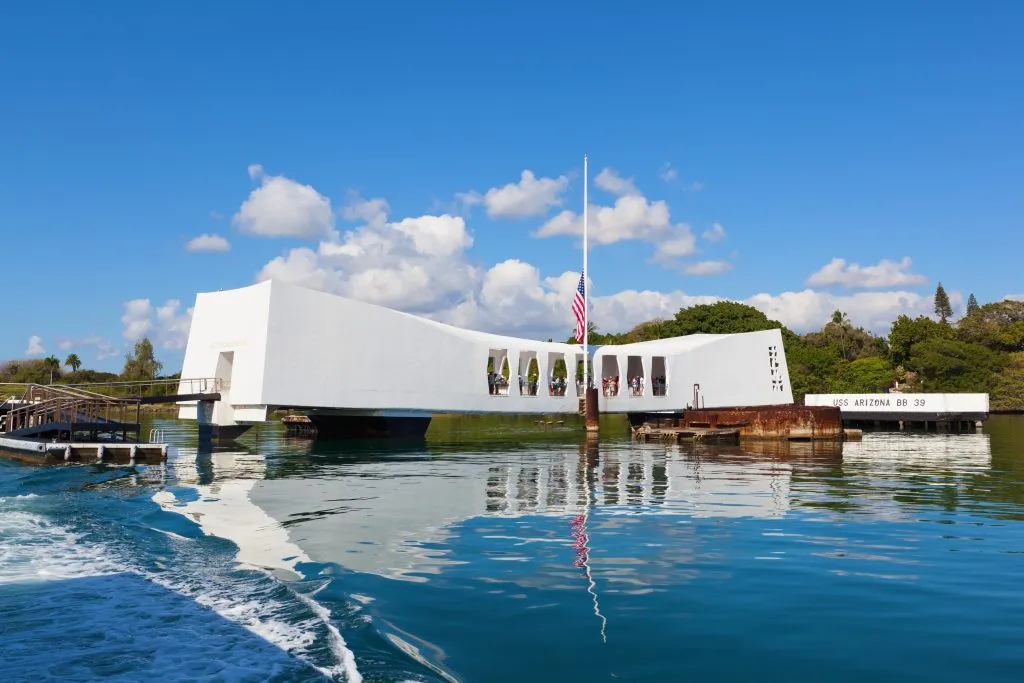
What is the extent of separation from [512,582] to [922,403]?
143ft

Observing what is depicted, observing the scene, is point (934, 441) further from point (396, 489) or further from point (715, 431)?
point (396, 489)

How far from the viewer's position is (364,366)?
29328 millimetres

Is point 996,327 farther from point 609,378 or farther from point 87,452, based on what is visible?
point 87,452

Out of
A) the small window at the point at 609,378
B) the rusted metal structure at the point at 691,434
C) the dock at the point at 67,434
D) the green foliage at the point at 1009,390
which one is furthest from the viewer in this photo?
the green foliage at the point at 1009,390

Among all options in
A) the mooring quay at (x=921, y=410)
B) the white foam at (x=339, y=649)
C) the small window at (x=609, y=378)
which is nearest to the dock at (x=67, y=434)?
the white foam at (x=339, y=649)

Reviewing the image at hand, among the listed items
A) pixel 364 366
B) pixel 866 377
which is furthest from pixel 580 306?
pixel 866 377

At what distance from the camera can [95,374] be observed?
8288cm

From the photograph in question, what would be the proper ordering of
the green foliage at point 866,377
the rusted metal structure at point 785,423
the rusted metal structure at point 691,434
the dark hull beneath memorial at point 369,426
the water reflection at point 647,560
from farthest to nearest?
the green foliage at point 866,377 < the dark hull beneath memorial at point 369,426 < the rusted metal structure at point 785,423 < the rusted metal structure at point 691,434 < the water reflection at point 647,560

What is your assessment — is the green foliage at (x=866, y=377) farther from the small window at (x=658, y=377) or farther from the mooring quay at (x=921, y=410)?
the small window at (x=658, y=377)

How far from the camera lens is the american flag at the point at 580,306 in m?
32.2

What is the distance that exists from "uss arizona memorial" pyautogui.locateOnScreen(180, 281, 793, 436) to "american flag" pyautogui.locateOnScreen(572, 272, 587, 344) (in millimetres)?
4413

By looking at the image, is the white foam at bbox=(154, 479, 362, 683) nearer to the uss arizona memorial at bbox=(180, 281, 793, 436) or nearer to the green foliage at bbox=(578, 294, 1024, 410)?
the uss arizona memorial at bbox=(180, 281, 793, 436)

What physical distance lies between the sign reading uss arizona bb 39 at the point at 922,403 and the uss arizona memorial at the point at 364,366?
12.0 m

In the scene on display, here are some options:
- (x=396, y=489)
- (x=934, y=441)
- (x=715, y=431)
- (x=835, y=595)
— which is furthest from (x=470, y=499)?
(x=934, y=441)
